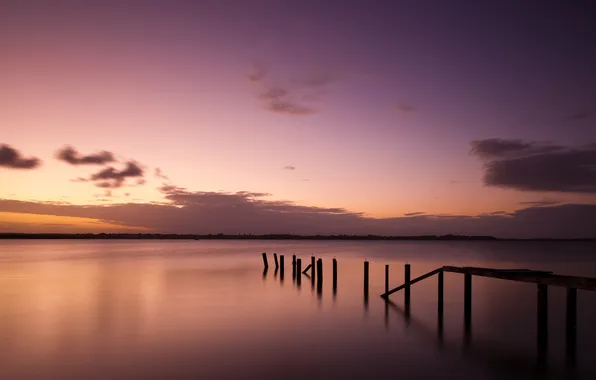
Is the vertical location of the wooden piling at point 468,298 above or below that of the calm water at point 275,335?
above

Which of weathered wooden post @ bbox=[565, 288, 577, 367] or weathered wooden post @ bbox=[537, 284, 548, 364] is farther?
weathered wooden post @ bbox=[537, 284, 548, 364]

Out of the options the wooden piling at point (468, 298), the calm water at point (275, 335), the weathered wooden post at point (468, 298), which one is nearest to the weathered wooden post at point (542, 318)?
the calm water at point (275, 335)

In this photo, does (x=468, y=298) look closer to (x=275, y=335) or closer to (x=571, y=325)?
(x=571, y=325)

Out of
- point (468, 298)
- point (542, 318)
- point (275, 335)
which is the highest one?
point (542, 318)

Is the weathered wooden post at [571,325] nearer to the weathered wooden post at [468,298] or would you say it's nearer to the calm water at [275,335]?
the calm water at [275,335]

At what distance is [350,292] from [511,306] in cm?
753

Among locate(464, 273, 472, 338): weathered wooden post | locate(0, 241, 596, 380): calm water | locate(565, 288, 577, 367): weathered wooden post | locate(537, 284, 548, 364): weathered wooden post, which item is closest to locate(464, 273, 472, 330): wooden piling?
locate(464, 273, 472, 338): weathered wooden post

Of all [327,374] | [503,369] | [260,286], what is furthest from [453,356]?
[260,286]

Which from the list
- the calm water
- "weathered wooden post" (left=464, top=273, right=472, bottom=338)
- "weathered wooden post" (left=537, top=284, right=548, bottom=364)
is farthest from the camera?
"weathered wooden post" (left=464, top=273, right=472, bottom=338)

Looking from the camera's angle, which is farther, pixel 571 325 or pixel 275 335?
pixel 275 335

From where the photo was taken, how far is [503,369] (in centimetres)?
1128

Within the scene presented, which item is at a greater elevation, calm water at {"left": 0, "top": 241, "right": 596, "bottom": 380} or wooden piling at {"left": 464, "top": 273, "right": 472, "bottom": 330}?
wooden piling at {"left": 464, "top": 273, "right": 472, "bottom": 330}

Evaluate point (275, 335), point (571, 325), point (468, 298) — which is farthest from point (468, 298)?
point (275, 335)

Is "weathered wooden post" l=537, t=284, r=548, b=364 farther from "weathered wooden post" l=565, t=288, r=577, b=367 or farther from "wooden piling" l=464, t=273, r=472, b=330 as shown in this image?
"wooden piling" l=464, t=273, r=472, b=330
